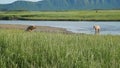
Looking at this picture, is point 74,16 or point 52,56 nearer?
point 52,56

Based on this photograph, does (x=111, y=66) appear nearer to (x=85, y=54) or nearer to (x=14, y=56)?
(x=85, y=54)

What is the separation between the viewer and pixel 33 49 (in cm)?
1000

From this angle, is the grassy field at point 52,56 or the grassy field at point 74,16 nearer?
the grassy field at point 52,56

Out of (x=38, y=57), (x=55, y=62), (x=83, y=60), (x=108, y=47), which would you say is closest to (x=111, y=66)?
(x=83, y=60)

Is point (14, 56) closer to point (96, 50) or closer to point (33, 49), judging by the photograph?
point (33, 49)

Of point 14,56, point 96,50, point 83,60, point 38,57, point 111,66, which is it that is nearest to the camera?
point 111,66

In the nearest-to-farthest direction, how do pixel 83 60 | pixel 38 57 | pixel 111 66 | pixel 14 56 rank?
1. pixel 111 66
2. pixel 83 60
3. pixel 38 57
4. pixel 14 56

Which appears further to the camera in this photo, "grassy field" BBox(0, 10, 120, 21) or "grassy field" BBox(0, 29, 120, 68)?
"grassy field" BBox(0, 10, 120, 21)

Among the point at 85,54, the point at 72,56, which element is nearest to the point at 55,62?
the point at 72,56

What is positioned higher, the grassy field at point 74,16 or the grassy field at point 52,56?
the grassy field at point 52,56

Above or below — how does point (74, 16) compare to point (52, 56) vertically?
below

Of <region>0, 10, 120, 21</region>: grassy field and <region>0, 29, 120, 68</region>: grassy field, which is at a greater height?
<region>0, 29, 120, 68</region>: grassy field

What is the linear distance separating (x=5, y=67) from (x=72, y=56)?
1.65 meters

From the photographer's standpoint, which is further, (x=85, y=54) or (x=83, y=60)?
(x=85, y=54)
